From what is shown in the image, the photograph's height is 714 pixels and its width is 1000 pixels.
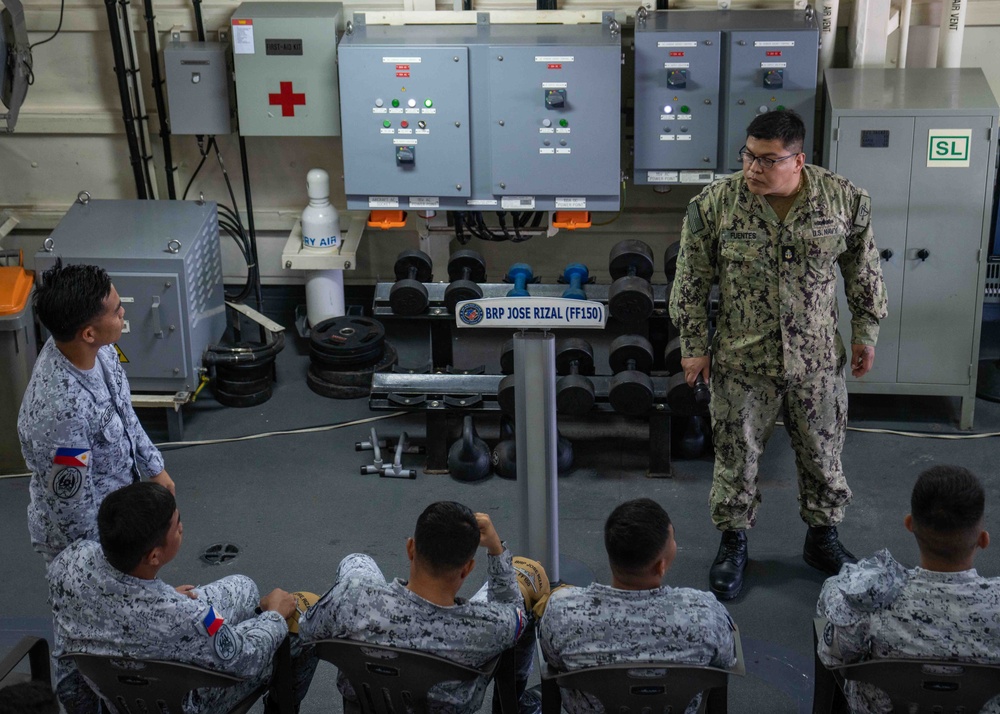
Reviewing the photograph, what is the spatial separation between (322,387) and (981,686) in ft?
11.7

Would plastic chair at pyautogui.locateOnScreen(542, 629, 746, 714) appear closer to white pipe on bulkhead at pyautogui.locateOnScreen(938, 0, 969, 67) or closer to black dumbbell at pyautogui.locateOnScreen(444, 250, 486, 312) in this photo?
black dumbbell at pyautogui.locateOnScreen(444, 250, 486, 312)

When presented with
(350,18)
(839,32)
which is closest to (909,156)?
(839,32)

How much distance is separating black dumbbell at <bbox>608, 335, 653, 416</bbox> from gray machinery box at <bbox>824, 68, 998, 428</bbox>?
911mm

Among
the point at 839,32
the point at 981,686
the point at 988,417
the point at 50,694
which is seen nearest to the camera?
the point at 50,694

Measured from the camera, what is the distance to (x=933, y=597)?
2.30 meters

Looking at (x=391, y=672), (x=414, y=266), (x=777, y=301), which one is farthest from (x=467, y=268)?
(x=391, y=672)

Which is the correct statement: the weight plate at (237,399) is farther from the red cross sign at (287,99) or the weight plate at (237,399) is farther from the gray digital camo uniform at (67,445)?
the gray digital camo uniform at (67,445)

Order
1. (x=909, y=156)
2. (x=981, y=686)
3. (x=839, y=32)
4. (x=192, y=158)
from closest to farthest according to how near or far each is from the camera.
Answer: (x=981, y=686), (x=909, y=156), (x=839, y=32), (x=192, y=158)

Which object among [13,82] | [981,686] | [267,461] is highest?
[13,82]

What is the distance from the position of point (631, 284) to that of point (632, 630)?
7.97 feet

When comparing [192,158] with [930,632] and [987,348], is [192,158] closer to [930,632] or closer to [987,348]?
[987,348]

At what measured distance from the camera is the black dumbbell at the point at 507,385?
4.38 meters

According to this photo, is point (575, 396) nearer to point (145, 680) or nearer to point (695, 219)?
point (695, 219)

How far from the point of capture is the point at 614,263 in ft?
15.6
